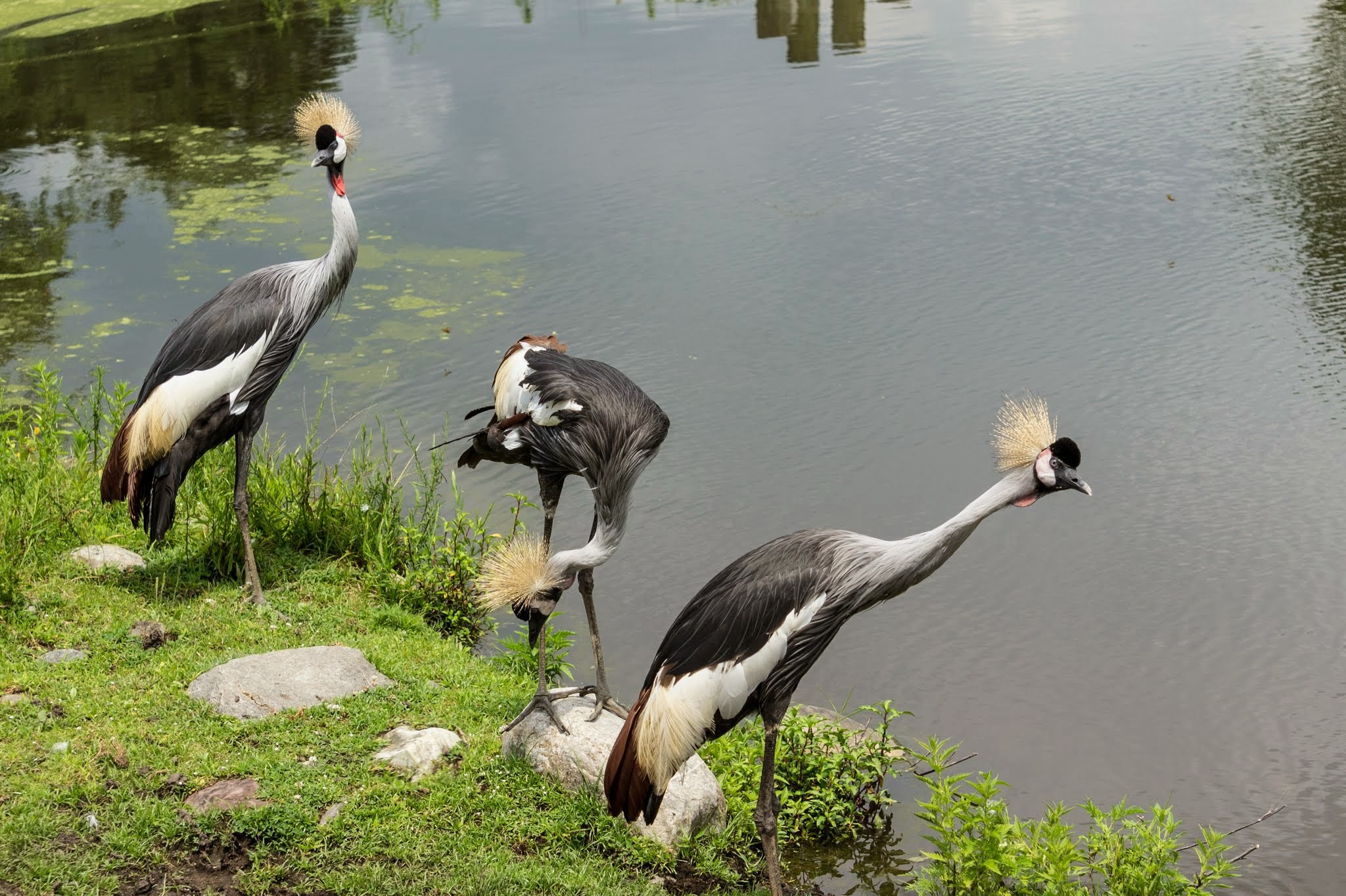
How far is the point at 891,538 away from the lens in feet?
20.8

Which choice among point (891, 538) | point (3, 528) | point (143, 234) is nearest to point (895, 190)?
point (891, 538)

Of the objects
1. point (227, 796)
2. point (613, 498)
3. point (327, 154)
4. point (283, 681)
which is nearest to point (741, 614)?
point (613, 498)

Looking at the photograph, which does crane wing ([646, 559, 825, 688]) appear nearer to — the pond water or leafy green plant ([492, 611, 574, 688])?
leafy green plant ([492, 611, 574, 688])

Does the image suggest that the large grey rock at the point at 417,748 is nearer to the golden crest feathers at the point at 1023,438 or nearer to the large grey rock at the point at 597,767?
the large grey rock at the point at 597,767

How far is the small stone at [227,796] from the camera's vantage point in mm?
4242

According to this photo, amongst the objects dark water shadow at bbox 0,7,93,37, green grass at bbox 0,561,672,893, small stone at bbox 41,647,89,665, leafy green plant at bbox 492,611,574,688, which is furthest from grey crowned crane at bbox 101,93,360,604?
dark water shadow at bbox 0,7,93,37

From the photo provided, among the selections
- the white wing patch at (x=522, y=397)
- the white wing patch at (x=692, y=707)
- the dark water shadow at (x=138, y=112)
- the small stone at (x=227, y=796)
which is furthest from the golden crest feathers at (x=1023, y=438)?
the dark water shadow at (x=138, y=112)

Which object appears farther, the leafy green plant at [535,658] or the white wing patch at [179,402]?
the white wing patch at [179,402]

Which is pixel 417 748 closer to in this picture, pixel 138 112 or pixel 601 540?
pixel 601 540

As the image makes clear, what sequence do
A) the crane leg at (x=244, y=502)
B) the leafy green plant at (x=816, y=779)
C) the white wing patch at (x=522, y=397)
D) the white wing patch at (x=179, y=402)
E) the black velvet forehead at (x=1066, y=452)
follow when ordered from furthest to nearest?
1. the crane leg at (x=244, y=502)
2. the white wing patch at (x=179, y=402)
3. the white wing patch at (x=522, y=397)
4. the leafy green plant at (x=816, y=779)
5. the black velvet forehead at (x=1066, y=452)

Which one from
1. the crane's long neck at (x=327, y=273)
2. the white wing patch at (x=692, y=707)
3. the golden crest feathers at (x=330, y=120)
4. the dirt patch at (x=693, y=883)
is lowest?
the dirt patch at (x=693, y=883)

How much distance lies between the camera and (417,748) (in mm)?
4695

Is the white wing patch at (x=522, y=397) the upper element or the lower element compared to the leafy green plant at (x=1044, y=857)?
upper

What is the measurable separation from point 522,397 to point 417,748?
1.45 meters
